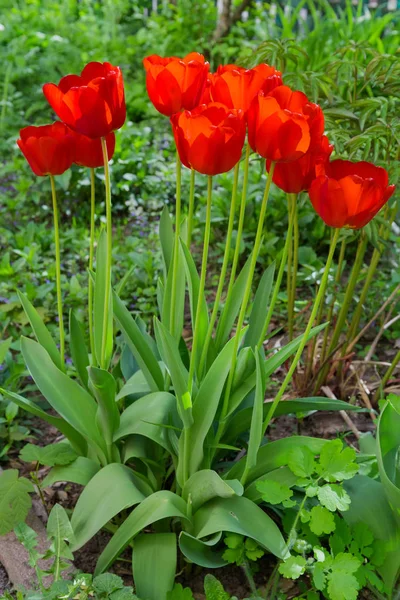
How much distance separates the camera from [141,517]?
1406mm

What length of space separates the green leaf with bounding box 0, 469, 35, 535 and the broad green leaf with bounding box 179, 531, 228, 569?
0.42 metres

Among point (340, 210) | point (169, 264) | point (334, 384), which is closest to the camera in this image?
point (340, 210)

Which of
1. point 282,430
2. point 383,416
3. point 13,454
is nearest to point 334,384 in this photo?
point 282,430

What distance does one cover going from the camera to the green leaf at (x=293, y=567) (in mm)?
1266

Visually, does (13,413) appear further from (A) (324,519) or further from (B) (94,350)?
(A) (324,519)

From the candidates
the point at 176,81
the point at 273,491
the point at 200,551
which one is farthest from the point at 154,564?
the point at 176,81

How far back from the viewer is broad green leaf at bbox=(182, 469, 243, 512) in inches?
52.5

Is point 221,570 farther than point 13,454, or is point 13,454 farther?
point 13,454

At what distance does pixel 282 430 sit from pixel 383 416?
0.67m

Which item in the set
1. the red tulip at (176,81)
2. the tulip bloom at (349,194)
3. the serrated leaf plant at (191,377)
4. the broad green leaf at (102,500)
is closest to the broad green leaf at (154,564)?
the serrated leaf plant at (191,377)

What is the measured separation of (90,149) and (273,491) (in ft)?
2.74

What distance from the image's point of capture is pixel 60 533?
139cm

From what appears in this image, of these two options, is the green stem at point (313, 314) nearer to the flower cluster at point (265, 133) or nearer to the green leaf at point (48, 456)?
the flower cluster at point (265, 133)

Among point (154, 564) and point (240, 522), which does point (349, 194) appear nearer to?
point (240, 522)
